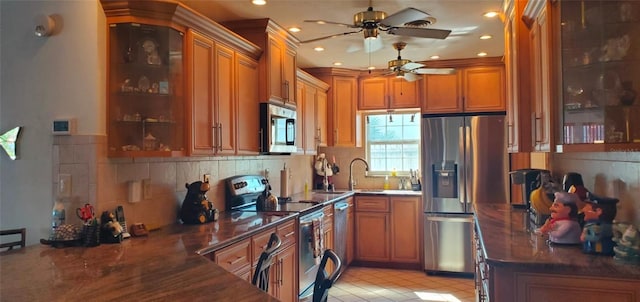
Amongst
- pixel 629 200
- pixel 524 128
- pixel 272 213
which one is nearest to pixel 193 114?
pixel 272 213

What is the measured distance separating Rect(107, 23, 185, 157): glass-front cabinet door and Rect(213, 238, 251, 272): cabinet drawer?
676 mm

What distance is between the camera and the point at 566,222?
2227mm

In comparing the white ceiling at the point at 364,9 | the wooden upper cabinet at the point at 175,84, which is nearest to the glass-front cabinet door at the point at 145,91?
the wooden upper cabinet at the point at 175,84

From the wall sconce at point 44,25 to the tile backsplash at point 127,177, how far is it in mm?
599

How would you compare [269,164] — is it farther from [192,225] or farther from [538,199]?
[538,199]

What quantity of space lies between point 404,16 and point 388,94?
2910 mm

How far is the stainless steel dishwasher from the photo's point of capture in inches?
188

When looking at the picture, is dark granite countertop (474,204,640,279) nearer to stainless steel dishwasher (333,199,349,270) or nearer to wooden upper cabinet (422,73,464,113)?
stainless steel dishwasher (333,199,349,270)

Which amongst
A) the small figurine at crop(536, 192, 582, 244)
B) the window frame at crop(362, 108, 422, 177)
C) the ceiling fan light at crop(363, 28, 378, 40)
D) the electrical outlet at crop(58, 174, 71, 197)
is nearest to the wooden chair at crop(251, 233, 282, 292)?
the electrical outlet at crop(58, 174, 71, 197)

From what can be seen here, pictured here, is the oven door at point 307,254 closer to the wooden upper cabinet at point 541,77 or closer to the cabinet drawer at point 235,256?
the cabinet drawer at point 235,256

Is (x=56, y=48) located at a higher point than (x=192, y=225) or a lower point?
higher

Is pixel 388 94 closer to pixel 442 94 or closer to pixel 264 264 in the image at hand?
pixel 442 94

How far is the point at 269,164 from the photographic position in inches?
180

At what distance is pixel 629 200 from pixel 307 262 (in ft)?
8.08
